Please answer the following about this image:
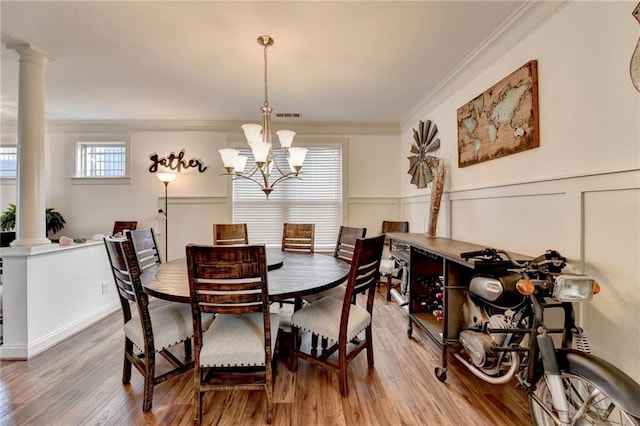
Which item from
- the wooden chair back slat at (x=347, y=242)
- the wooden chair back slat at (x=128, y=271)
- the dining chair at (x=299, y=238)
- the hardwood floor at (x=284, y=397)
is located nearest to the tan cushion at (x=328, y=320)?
the hardwood floor at (x=284, y=397)

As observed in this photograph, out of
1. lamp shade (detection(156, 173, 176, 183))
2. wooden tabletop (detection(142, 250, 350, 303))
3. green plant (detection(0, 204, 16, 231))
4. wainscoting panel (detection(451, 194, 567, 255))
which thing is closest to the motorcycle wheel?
wainscoting panel (detection(451, 194, 567, 255))

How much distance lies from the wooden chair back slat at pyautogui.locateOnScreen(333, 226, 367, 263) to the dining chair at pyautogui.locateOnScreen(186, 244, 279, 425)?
119 cm

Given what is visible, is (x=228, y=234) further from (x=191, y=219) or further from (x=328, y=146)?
(x=328, y=146)

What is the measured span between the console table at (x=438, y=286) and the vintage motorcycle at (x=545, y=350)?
5.8 inches

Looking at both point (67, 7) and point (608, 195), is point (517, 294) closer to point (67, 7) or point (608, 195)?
point (608, 195)

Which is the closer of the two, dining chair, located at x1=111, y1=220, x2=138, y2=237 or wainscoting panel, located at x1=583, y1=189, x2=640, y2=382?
A: wainscoting panel, located at x1=583, y1=189, x2=640, y2=382

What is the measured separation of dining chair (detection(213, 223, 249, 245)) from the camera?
322 cm

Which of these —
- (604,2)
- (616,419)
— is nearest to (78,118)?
(604,2)

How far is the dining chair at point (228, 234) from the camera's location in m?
3.22

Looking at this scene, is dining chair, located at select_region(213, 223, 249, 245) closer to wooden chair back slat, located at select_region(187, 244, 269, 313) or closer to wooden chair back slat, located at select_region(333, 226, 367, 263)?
wooden chair back slat, located at select_region(333, 226, 367, 263)

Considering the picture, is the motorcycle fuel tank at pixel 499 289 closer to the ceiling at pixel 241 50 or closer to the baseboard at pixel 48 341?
the ceiling at pixel 241 50

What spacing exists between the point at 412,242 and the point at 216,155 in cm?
331

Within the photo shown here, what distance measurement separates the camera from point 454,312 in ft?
6.51

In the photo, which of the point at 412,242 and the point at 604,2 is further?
the point at 412,242
